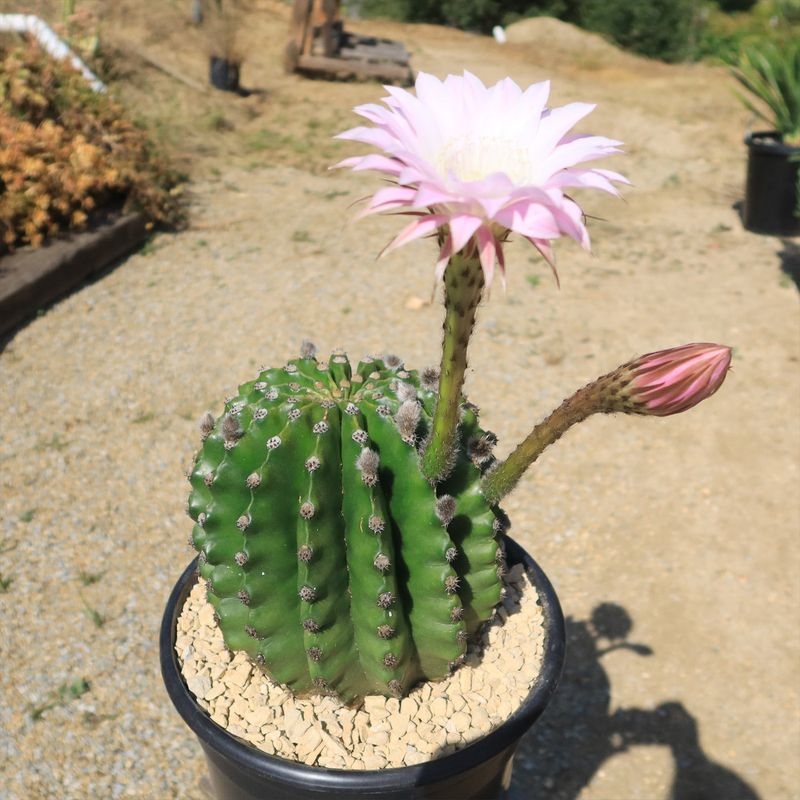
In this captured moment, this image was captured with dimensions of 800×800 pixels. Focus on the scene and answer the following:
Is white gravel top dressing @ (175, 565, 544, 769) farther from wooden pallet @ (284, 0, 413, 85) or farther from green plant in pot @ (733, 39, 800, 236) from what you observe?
wooden pallet @ (284, 0, 413, 85)

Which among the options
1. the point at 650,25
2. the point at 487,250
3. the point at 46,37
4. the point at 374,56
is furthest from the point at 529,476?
the point at 650,25

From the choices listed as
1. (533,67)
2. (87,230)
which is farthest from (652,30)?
(87,230)

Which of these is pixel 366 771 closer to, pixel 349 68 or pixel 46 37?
pixel 46 37

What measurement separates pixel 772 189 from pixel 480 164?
5.81 meters

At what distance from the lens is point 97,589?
3322 millimetres

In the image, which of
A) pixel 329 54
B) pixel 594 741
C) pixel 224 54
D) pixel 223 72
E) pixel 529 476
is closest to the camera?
pixel 594 741

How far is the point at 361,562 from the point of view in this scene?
5.60 feet

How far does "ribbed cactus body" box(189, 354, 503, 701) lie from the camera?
1.68 metres

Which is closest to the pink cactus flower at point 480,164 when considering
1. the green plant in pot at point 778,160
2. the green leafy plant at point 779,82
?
the green plant in pot at point 778,160

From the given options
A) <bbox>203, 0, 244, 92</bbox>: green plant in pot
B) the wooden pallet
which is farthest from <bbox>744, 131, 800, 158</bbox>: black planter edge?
<bbox>203, 0, 244, 92</bbox>: green plant in pot

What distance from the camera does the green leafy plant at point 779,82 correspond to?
659 centimetres

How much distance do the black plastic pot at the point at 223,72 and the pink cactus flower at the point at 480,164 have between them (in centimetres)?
836

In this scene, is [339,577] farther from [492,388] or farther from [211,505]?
[492,388]

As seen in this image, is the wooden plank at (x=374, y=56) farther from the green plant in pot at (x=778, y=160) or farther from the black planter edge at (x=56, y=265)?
the black planter edge at (x=56, y=265)
